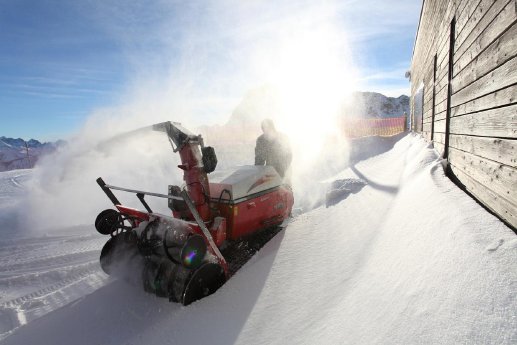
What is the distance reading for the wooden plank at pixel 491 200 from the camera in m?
2.05

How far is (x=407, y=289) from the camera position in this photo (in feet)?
6.46

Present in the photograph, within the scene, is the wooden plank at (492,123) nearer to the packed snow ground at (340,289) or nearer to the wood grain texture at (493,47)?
the wood grain texture at (493,47)

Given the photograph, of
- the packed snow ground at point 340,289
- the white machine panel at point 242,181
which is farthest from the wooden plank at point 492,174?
the white machine panel at point 242,181

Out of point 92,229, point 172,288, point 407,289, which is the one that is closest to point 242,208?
point 172,288

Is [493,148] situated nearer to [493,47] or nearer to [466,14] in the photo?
[493,47]

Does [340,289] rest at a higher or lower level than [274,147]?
A: lower

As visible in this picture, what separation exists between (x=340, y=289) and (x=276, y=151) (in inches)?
137

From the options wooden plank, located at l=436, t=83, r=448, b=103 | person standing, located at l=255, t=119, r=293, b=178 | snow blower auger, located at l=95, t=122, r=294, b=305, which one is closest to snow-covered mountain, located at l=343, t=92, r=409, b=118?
wooden plank, located at l=436, t=83, r=448, b=103

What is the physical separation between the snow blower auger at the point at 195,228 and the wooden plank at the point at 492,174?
2.57 metres

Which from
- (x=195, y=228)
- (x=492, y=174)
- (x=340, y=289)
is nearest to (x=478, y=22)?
(x=492, y=174)

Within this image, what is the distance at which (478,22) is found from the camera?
2.83m

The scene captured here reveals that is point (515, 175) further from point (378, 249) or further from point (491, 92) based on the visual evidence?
point (378, 249)

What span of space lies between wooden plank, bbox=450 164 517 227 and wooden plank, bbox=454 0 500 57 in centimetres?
135

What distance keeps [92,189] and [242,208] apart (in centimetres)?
645
